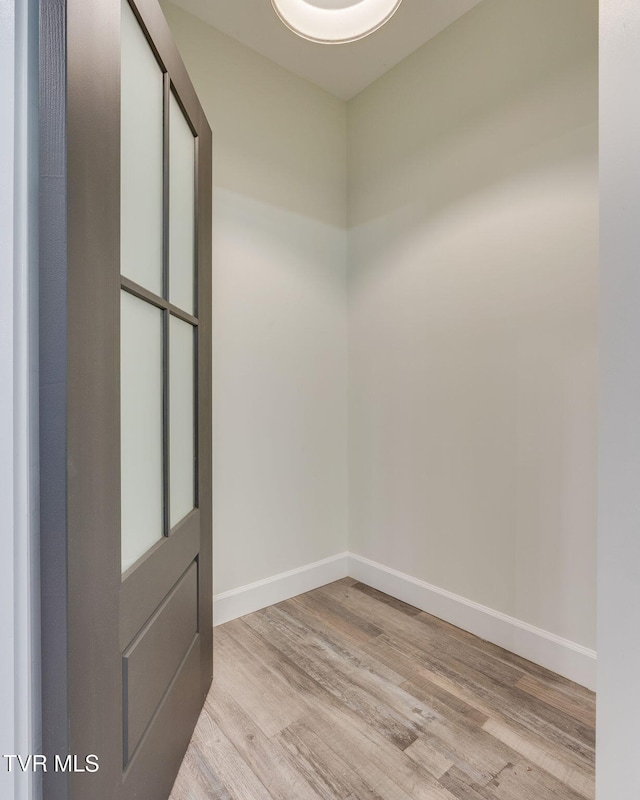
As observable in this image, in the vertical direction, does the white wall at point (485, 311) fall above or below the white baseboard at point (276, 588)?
above

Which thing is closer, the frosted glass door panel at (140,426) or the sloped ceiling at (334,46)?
the frosted glass door panel at (140,426)

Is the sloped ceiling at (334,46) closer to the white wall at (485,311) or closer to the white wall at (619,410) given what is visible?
the white wall at (485,311)

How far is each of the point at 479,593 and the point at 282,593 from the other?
956mm

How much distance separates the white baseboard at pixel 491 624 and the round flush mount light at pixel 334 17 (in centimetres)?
230

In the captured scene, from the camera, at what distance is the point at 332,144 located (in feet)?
7.91

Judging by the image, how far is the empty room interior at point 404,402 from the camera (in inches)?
54.7

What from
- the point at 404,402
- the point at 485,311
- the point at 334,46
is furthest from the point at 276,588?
the point at 334,46

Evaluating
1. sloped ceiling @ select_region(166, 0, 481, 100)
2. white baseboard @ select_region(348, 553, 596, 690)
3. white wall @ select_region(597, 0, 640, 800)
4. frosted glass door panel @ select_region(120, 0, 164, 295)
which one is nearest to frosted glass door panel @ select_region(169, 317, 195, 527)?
frosted glass door panel @ select_region(120, 0, 164, 295)

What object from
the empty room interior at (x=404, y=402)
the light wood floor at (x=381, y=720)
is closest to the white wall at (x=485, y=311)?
the empty room interior at (x=404, y=402)

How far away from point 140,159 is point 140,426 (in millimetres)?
631

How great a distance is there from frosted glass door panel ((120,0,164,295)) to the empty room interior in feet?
2.82

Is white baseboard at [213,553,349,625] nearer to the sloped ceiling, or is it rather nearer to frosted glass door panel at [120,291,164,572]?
frosted glass door panel at [120,291,164,572]

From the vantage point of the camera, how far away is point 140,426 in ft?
3.35

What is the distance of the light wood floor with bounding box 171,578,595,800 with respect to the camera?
117 cm
